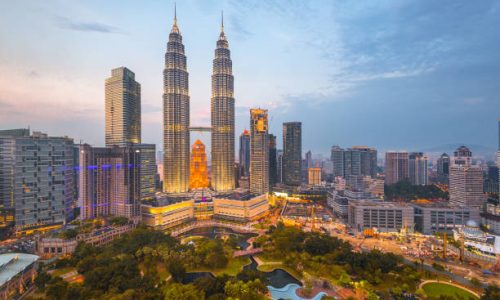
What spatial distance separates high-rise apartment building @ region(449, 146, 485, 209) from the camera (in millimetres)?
70500

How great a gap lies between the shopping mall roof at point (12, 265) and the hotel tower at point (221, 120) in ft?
230

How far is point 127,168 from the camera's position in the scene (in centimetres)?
6488

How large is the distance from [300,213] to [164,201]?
1605 inches

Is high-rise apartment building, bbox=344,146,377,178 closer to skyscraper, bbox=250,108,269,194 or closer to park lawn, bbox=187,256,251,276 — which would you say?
skyscraper, bbox=250,108,269,194

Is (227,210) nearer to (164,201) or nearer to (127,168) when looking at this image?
(164,201)

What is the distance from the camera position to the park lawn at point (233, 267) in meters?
40.6

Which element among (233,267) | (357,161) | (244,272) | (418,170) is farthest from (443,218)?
(357,161)

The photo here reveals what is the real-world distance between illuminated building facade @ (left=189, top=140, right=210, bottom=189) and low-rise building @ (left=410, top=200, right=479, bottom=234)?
79.1 m

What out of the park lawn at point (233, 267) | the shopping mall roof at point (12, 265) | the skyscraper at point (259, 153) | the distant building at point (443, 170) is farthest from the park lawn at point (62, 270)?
the distant building at point (443, 170)

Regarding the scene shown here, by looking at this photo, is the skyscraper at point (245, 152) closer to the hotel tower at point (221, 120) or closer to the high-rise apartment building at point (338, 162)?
the hotel tower at point (221, 120)

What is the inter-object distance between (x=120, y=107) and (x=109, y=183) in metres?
29.5

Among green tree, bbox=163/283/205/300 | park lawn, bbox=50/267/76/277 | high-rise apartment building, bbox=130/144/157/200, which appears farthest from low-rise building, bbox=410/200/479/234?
high-rise apartment building, bbox=130/144/157/200

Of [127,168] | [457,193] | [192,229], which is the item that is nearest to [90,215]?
[127,168]

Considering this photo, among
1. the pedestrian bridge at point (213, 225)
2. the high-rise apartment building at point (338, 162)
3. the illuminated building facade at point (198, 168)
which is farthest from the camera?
the high-rise apartment building at point (338, 162)
